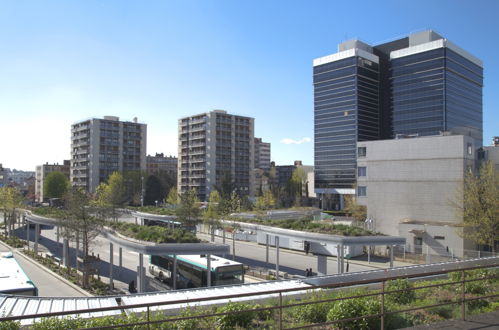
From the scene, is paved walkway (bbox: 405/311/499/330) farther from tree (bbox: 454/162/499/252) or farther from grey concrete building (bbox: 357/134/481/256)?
grey concrete building (bbox: 357/134/481/256)

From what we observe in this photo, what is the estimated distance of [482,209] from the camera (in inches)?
1217

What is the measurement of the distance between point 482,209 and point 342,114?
81067 millimetres

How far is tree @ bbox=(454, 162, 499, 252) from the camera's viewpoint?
97.1 ft

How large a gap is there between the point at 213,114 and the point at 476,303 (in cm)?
9331

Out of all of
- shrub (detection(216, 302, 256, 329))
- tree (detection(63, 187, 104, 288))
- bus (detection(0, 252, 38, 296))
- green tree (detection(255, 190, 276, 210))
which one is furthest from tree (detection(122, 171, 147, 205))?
shrub (detection(216, 302, 256, 329))

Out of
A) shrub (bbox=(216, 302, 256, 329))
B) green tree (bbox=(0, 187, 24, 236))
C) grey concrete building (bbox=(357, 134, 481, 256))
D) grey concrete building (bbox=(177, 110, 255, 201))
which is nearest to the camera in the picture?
shrub (bbox=(216, 302, 256, 329))

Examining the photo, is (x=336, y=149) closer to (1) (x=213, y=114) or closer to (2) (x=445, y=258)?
(1) (x=213, y=114)

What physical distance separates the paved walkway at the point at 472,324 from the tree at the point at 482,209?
83.7 feet

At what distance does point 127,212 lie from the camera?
51.7 meters

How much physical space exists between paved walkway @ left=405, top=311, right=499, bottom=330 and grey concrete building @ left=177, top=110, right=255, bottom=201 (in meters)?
89.0

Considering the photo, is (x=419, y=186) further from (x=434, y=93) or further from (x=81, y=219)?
(x=434, y=93)

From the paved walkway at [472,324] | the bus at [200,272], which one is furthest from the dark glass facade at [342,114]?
the paved walkway at [472,324]

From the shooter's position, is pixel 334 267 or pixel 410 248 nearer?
pixel 334 267

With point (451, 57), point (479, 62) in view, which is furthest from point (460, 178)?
point (479, 62)
